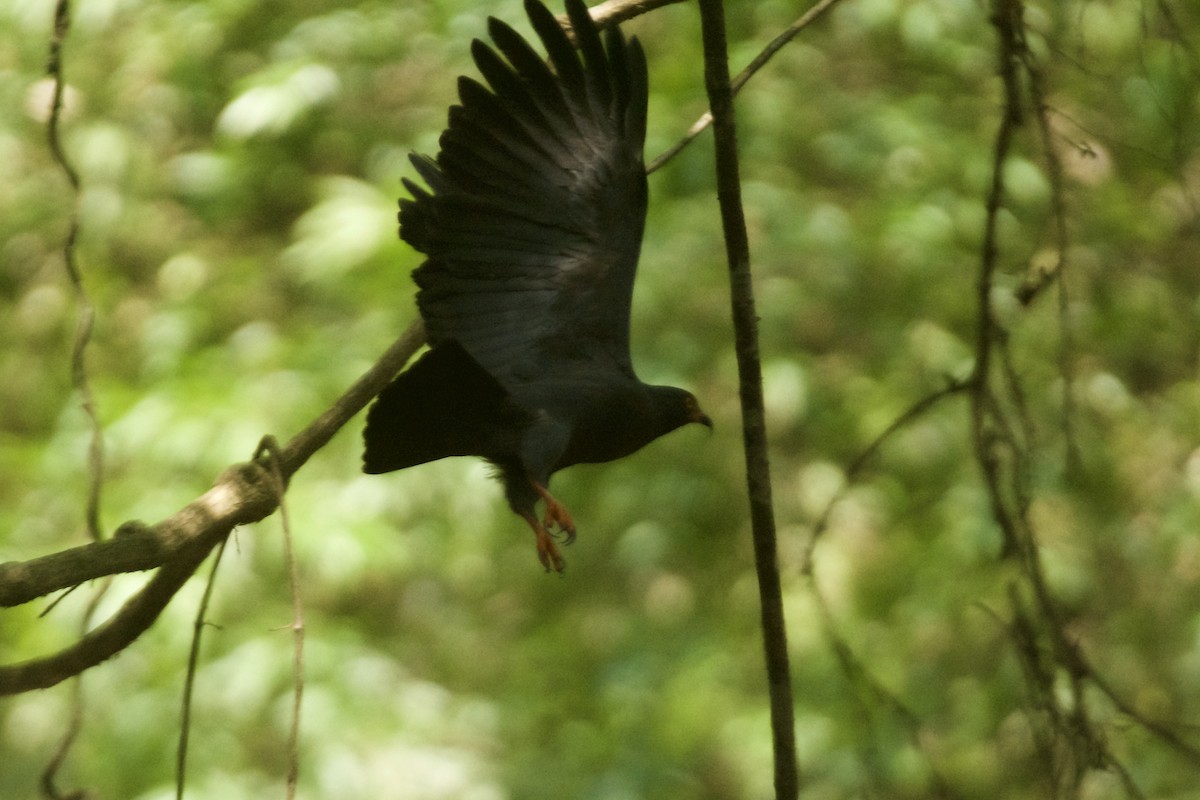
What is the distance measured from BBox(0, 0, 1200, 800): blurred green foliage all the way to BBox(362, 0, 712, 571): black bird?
1832mm

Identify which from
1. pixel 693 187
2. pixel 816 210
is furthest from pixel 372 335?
pixel 816 210

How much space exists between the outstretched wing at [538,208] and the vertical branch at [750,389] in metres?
0.49

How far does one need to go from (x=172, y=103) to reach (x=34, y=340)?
135cm

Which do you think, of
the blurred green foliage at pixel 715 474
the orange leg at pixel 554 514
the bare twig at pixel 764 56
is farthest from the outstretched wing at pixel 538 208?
the blurred green foliage at pixel 715 474

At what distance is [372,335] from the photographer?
15.7 ft

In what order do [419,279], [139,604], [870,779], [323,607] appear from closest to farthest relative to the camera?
1. [139,604]
2. [419,279]
3. [870,779]
4. [323,607]

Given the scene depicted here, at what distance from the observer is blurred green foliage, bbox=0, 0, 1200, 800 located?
4.38m

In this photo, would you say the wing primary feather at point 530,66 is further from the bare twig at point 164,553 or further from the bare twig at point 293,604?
the bare twig at point 293,604

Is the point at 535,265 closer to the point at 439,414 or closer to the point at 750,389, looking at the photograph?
the point at 439,414

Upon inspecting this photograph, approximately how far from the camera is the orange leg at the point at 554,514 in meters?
2.40

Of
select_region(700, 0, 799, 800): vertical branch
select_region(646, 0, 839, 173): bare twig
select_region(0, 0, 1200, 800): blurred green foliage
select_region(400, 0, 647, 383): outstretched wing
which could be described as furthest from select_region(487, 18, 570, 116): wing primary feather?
select_region(0, 0, 1200, 800): blurred green foliage

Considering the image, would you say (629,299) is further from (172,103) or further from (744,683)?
(172,103)

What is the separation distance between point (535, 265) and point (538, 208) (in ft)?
0.37

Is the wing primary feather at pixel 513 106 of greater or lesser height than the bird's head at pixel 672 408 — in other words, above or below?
above
